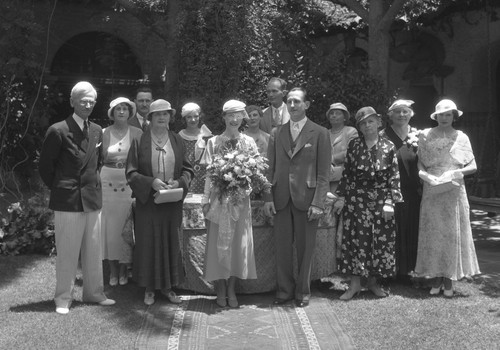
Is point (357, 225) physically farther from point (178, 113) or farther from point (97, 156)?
point (178, 113)

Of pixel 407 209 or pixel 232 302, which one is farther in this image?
pixel 407 209

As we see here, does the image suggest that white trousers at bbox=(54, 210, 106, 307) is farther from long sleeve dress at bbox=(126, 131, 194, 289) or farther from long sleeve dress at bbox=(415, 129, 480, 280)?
long sleeve dress at bbox=(415, 129, 480, 280)

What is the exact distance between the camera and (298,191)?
7.09 meters

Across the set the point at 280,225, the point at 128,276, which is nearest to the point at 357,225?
the point at 280,225

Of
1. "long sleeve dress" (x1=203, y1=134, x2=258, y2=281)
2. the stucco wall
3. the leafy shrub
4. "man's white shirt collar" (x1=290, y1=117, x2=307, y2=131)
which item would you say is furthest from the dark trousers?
the stucco wall

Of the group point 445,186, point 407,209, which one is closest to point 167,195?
point 407,209

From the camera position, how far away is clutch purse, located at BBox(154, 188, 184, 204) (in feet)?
22.4

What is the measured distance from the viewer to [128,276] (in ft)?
26.4

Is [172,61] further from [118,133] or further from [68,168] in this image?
[68,168]

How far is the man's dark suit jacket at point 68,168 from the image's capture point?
6.70 meters

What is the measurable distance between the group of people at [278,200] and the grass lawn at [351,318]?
0.23 m

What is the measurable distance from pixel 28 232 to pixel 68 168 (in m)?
3.14

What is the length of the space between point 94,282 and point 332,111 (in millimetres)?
3102

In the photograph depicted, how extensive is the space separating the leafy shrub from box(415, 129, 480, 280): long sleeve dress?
15.7ft
